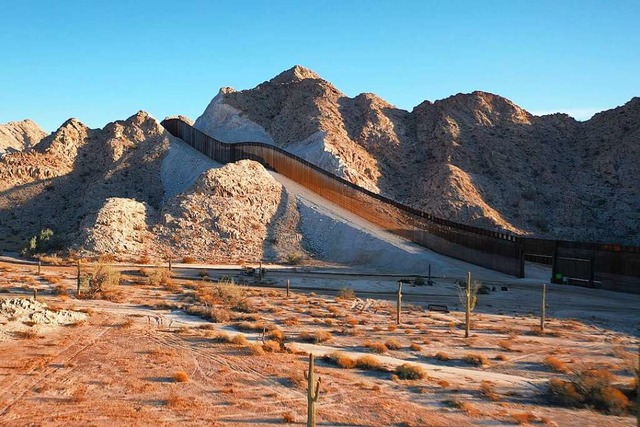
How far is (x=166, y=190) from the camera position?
58531 millimetres

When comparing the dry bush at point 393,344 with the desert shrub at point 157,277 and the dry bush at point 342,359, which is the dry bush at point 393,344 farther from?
the desert shrub at point 157,277

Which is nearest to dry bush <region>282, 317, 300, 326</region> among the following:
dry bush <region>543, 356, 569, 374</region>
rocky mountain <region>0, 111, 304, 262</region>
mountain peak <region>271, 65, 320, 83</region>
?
dry bush <region>543, 356, 569, 374</region>

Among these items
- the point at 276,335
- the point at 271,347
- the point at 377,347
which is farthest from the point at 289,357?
the point at 377,347

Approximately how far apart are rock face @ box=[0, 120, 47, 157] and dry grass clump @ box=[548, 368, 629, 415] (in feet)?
414

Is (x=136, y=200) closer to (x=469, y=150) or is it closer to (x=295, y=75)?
(x=469, y=150)

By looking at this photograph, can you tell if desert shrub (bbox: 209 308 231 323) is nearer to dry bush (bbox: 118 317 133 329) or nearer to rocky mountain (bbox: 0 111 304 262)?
dry bush (bbox: 118 317 133 329)

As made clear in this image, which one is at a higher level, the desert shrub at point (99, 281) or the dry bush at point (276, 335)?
the desert shrub at point (99, 281)

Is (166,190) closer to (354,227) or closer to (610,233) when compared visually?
(354,227)

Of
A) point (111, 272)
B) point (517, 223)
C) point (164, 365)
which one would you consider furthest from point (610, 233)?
point (164, 365)

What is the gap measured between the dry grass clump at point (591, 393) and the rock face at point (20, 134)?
12624cm

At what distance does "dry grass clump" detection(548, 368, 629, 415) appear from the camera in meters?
11.9

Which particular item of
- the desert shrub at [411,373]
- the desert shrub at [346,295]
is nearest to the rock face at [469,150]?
the desert shrub at [346,295]

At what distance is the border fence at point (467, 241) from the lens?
34938 millimetres

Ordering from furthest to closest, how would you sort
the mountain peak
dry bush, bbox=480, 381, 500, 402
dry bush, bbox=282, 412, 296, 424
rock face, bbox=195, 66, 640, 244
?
the mountain peak, rock face, bbox=195, 66, 640, 244, dry bush, bbox=480, 381, 500, 402, dry bush, bbox=282, 412, 296, 424
